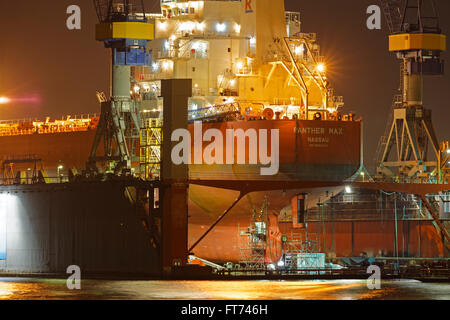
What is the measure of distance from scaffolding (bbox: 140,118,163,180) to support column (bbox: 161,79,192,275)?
49.5 inches

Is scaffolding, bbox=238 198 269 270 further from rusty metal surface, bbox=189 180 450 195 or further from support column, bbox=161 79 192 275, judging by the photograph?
support column, bbox=161 79 192 275

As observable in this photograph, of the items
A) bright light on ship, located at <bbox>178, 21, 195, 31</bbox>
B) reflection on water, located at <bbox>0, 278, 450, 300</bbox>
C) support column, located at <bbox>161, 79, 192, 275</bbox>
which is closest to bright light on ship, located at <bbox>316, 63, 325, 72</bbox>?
bright light on ship, located at <bbox>178, 21, 195, 31</bbox>

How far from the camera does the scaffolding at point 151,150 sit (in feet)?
192

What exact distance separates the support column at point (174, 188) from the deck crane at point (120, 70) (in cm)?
725

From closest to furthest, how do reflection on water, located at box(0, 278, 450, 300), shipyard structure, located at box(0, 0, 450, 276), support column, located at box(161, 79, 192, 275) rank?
reflection on water, located at box(0, 278, 450, 300) → support column, located at box(161, 79, 192, 275) → shipyard structure, located at box(0, 0, 450, 276)

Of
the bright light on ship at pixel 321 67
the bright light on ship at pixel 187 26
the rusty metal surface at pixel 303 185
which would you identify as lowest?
the rusty metal surface at pixel 303 185

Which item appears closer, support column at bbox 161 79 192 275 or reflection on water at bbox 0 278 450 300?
reflection on water at bbox 0 278 450 300

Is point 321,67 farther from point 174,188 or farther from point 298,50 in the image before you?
point 174,188

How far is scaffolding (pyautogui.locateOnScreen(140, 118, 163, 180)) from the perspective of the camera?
58.6 m

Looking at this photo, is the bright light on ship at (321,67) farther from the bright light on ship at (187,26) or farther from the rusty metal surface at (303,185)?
the rusty metal surface at (303,185)

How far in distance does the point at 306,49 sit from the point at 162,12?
28.2ft

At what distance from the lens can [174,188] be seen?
56.0 m

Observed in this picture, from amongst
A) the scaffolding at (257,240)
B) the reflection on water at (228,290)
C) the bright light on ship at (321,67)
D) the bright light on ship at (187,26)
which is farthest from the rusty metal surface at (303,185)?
the bright light on ship at (187,26)
